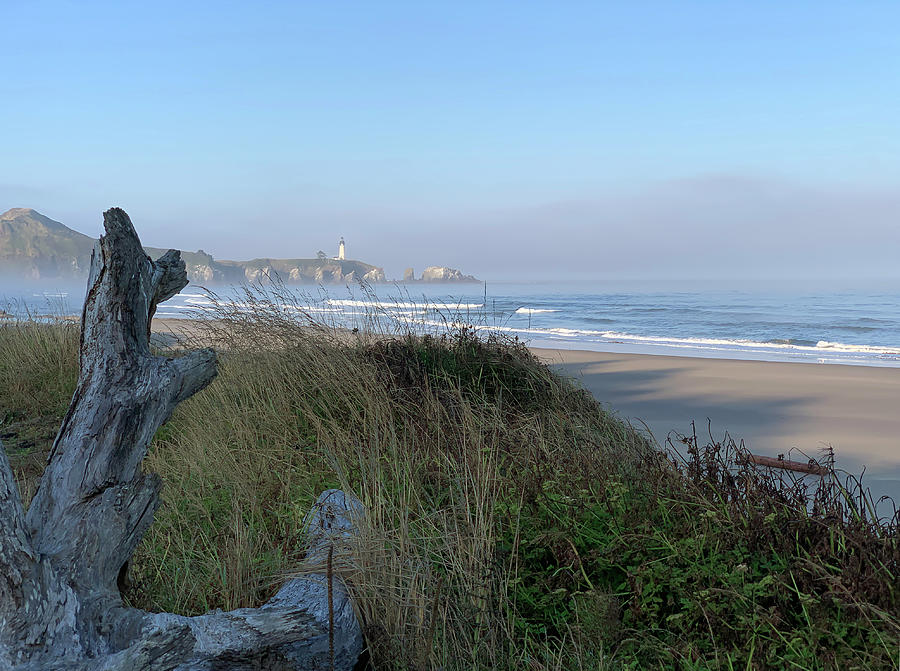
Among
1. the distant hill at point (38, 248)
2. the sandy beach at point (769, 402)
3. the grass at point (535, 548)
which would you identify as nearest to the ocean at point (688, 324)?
the sandy beach at point (769, 402)

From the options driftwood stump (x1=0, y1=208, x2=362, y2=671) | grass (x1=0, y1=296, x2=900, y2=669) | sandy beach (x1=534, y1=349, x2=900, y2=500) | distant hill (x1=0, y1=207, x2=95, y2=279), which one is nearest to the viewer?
driftwood stump (x1=0, y1=208, x2=362, y2=671)

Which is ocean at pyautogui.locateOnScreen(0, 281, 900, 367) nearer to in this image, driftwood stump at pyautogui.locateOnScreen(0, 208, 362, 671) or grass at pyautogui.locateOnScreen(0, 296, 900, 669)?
grass at pyautogui.locateOnScreen(0, 296, 900, 669)

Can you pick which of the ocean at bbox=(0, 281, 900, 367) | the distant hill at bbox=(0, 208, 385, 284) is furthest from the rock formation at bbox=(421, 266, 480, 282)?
the ocean at bbox=(0, 281, 900, 367)

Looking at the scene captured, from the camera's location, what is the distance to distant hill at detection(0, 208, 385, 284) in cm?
8950

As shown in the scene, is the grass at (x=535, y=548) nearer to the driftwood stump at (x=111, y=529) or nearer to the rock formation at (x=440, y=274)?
the driftwood stump at (x=111, y=529)

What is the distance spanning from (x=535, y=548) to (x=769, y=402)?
296 inches

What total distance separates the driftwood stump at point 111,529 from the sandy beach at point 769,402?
564 centimetres

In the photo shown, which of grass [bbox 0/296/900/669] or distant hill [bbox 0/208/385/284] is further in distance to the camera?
distant hill [bbox 0/208/385/284]

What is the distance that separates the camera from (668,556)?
9.71ft

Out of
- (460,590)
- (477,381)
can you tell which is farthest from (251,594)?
(477,381)

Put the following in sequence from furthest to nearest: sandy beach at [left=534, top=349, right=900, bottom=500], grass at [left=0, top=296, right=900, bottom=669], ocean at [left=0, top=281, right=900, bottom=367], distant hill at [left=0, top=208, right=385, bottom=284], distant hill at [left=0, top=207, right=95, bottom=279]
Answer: distant hill at [left=0, top=207, right=95, bottom=279] → distant hill at [left=0, top=208, right=385, bottom=284] → ocean at [left=0, top=281, right=900, bottom=367] → sandy beach at [left=534, top=349, right=900, bottom=500] → grass at [left=0, top=296, right=900, bottom=669]

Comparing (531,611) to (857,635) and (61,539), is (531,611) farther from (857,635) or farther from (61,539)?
(61,539)

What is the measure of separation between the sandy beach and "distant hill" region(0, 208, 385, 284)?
7565 cm

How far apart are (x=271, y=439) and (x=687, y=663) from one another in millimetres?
3881
